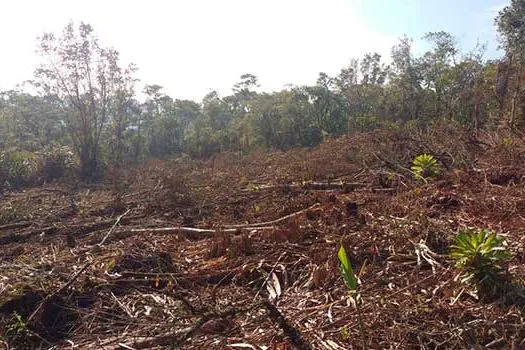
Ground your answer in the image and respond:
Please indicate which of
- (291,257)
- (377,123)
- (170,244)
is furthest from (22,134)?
(291,257)

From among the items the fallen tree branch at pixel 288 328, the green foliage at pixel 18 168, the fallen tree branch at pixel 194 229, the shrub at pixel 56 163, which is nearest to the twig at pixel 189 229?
the fallen tree branch at pixel 194 229

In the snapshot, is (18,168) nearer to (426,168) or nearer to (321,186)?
(321,186)

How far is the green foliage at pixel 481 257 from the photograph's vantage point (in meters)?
3.05

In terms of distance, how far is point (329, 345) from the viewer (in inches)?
108

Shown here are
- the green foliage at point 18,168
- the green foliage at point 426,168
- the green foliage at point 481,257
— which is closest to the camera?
the green foliage at point 481,257

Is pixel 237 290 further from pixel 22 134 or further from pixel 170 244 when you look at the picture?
pixel 22 134

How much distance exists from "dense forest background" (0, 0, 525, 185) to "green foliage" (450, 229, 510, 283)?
24.1 ft

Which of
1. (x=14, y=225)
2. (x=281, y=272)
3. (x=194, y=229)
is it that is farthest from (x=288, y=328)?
(x=14, y=225)

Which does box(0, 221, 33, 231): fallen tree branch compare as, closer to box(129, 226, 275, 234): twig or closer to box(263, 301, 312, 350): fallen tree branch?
box(129, 226, 275, 234): twig

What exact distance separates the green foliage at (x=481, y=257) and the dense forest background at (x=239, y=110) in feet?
24.1

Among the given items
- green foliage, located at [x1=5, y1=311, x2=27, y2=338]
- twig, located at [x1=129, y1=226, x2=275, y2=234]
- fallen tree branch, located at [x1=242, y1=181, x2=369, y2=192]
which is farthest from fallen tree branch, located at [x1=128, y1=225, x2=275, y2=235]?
fallen tree branch, located at [x1=242, y1=181, x2=369, y2=192]

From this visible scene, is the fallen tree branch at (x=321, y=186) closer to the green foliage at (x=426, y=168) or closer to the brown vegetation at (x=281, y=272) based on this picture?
the brown vegetation at (x=281, y=272)

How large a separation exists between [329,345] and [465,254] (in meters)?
1.17

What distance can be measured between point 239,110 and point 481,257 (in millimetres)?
34550
